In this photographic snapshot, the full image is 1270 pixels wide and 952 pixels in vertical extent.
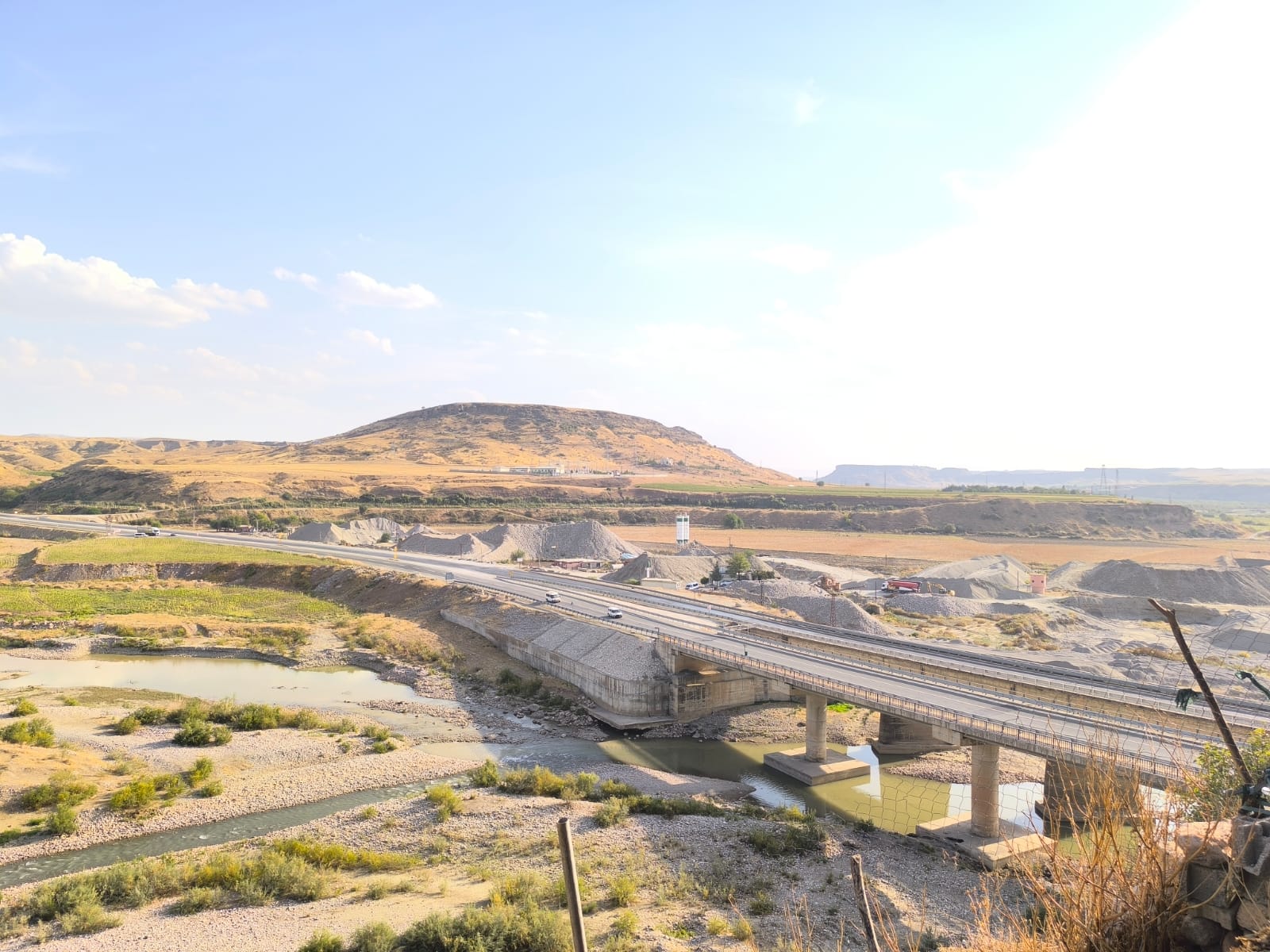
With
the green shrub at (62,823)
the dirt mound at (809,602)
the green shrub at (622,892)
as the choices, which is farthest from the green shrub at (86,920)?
the dirt mound at (809,602)

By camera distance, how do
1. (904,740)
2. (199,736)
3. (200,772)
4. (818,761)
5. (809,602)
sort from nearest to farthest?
(200,772)
(199,736)
(818,761)
(904,740)
(809,602)

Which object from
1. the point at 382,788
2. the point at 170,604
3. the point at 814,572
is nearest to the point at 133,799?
the point at 382,788

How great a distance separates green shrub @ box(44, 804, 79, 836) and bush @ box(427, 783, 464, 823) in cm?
1071

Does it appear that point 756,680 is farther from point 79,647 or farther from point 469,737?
point 79,647

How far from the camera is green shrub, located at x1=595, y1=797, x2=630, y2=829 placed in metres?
25.5

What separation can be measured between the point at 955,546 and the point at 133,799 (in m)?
108

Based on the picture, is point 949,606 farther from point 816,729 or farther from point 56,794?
point 56,794

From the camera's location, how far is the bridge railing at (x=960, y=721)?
2172 cm

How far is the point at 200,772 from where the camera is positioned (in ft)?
94.3

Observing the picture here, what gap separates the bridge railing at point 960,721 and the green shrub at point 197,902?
20.9 metres

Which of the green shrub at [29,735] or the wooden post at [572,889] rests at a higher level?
the wooden post at [572,889]

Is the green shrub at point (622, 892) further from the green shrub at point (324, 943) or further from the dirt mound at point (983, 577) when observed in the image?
the dirt mound at point (983, 577)

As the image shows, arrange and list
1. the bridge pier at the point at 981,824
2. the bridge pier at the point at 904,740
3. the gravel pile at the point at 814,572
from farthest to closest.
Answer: the gravel pile at the point at 814,572 < the bridge pier at the point at 904,740 < the bridge pier at the point at 981,824

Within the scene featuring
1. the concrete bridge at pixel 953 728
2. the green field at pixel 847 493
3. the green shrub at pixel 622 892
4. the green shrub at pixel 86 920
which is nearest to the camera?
the green shrub at pixel 86 920
